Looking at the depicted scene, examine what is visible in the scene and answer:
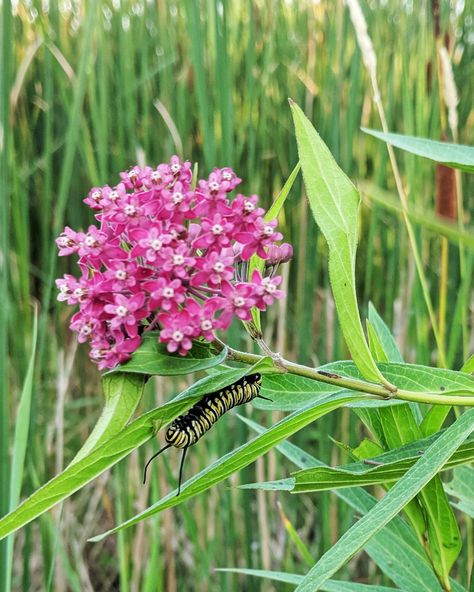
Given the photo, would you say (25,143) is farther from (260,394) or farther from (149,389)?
(260,394)

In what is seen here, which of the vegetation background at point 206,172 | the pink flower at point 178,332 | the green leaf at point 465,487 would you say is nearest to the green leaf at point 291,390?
the pink flower at point 178,332

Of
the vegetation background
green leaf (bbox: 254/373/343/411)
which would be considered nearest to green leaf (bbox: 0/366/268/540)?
green leaf (bbox: 254/373/343/411)

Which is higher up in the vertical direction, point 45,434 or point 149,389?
point 149,389

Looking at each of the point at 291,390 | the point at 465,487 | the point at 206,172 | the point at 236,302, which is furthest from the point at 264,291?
the point at 206,172

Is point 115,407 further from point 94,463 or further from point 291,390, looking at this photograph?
point 291,390

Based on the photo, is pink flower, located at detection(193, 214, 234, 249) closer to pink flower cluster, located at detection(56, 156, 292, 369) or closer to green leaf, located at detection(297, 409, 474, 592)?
pink flower cluster, located at detection(56, 156, 292, 369)

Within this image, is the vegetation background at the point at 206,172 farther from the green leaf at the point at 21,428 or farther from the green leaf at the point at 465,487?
the green leaf at the point at 465,487

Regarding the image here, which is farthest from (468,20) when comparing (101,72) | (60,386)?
(60,386)
